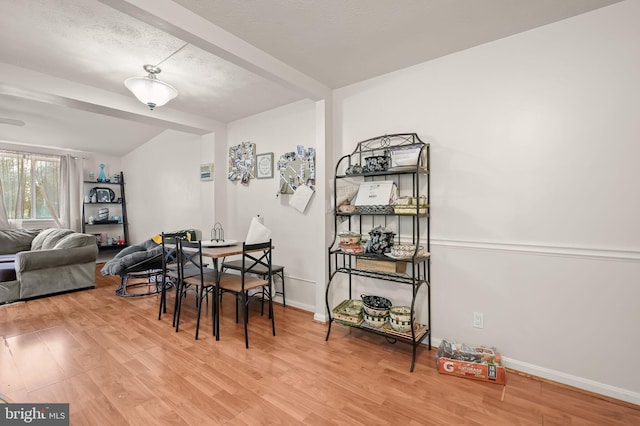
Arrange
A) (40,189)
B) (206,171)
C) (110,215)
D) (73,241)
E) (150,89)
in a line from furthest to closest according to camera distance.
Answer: (110,215)
(40,189)
(206,171)
(73,241)
(150,89)

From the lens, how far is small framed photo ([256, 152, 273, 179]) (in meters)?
3.74

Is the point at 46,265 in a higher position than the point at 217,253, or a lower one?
lower

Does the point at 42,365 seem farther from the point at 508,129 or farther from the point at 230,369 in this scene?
the point at 508,129

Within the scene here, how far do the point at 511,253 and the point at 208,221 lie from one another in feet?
12.4

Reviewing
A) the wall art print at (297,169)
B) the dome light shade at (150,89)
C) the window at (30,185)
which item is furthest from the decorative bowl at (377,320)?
the window at (30,185)

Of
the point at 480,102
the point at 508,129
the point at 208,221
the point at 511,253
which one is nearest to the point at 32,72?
the point at 208,221

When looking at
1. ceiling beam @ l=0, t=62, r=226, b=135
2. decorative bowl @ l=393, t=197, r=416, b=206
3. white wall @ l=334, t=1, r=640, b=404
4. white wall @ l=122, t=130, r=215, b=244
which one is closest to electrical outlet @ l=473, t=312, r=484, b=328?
white wall @ l=334, t=1, r=640, b=404

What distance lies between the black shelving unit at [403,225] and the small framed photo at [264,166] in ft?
3.74

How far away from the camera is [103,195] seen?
6.15 meters

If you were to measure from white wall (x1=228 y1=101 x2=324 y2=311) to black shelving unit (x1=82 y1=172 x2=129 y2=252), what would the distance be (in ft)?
12.2

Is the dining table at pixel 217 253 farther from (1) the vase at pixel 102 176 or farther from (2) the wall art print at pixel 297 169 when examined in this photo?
(1) the vase at pixel 102 176

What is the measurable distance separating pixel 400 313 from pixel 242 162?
9.56 feet

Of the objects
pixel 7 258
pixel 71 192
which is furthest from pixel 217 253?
pixel 71 192

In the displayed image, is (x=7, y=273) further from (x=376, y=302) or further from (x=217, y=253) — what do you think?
(x=376, y=302)
